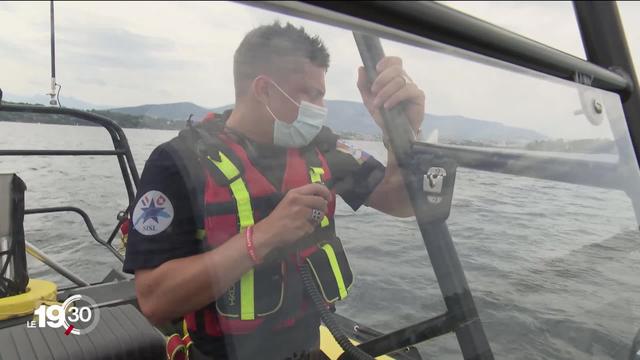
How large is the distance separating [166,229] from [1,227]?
3.44 feet

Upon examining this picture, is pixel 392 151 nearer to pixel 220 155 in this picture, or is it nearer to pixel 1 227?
pixel 220 155

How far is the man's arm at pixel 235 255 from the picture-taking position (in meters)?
0.86

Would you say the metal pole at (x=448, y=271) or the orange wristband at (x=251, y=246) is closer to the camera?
the orange wristband at (x=251, y=246)

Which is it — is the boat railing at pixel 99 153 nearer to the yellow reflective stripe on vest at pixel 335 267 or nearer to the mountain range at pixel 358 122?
the mountain range at pixel 358 122

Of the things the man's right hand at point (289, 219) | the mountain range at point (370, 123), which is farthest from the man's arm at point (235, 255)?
the mountain range at point (370, 123)

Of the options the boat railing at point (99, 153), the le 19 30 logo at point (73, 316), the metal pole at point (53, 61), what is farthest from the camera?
the boat railing at point (99, 153)

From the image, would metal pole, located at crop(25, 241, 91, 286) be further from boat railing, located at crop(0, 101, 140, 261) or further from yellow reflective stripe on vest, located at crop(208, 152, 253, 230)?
yellow reflective stripe on vest, located at crop(208, 152, 253, 230)

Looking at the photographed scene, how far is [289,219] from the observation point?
0.87 meters

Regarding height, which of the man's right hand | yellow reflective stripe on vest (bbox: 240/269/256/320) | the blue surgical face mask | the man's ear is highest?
the man's ear

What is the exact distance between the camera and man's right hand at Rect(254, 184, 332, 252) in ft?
2.84

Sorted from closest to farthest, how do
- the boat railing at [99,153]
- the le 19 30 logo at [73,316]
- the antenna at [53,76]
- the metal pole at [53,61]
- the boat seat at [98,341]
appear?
the metal pole at [53,61] < the antenna at [53,76] < the le 19 30 logo at [73,316] < the boat seat at [98,341] < the boat railing at [99,153]

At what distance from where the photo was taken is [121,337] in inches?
50.1

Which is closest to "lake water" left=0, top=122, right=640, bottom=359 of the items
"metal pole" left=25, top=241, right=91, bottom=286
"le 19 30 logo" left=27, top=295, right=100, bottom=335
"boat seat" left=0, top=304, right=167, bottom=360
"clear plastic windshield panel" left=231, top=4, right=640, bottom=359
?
"clear plastic windshield panel" left=231, top=4, right=640, bottom=359

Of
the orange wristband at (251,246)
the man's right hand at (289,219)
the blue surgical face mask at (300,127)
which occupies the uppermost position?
the blue surgical face mask at (300,127)
